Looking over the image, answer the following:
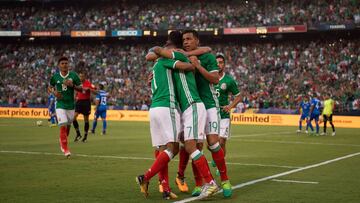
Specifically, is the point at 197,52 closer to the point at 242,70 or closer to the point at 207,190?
the point at 207,190

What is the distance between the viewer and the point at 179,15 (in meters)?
55.6

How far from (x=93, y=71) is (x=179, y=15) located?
1015 centimetres

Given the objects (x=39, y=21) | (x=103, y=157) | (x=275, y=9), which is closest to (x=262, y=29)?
(x=275, y=9)

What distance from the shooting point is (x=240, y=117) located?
136ft

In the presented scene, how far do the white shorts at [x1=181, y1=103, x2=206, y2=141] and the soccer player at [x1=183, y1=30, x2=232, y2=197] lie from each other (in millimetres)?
418

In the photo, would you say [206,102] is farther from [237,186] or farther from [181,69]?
[237,186]

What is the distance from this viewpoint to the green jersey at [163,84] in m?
8.04

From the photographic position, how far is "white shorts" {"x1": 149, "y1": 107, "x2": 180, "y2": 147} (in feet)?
26.2

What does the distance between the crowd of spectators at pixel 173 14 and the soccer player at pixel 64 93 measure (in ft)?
121

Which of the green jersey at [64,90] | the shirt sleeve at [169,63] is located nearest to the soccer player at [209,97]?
the shirt sleeve at [169,63]

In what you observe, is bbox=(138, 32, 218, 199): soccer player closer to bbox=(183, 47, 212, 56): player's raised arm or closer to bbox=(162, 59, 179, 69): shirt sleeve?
bbox=(162, 59, 179, 69): shirt sleeve

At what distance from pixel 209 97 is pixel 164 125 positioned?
1084 millimetres

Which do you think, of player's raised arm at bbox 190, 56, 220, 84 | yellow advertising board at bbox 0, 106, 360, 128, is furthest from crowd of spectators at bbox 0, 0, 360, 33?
player's raised arm at bbox 190, 56, 220, 84

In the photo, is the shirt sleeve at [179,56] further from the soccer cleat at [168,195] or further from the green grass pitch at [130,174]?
the green grass pitch at [130,174]
